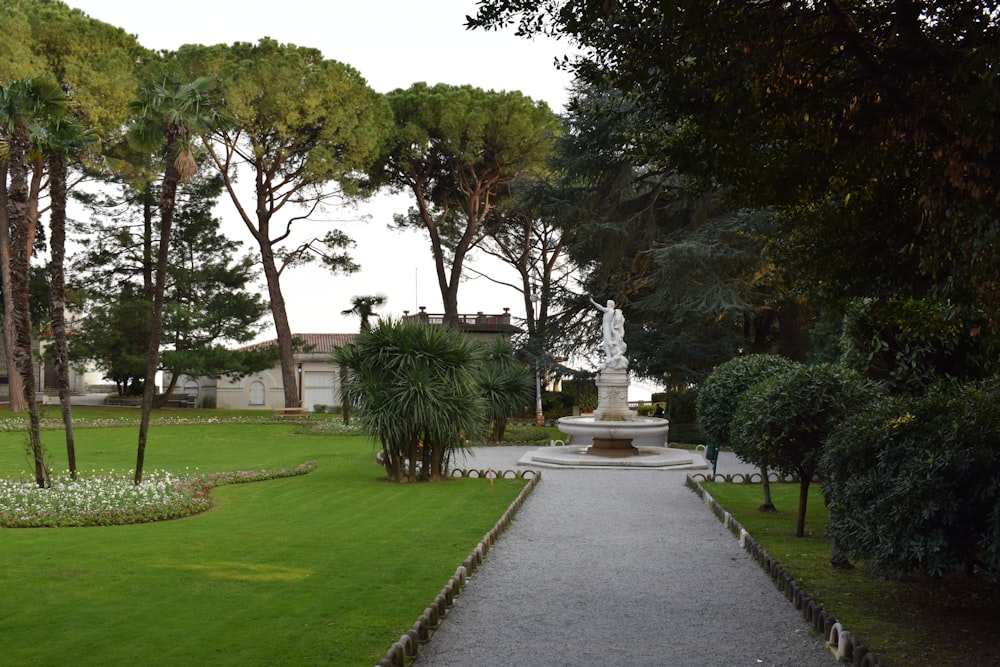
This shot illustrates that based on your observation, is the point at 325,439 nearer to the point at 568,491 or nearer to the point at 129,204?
the point at 568,491

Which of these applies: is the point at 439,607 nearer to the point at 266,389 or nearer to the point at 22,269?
the point at 22,269

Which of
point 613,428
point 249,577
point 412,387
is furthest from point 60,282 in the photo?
point 613,428

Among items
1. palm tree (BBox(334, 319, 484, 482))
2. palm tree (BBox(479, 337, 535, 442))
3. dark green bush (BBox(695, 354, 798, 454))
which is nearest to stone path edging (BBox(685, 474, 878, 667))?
dark green bush (BBox(695, 354, 798, 454))

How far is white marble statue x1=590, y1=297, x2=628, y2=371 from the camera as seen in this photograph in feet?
78.3

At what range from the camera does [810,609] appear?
273 inches

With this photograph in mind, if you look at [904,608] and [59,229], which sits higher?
[59,229]

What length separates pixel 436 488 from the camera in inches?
607

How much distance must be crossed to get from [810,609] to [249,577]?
456 centimetres

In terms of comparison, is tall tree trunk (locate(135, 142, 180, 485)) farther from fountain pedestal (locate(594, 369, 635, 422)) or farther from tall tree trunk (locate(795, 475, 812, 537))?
fountain pedestal (locate(594, 369, 635, 422))

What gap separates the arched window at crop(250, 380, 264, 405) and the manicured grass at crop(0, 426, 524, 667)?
36.6 metres

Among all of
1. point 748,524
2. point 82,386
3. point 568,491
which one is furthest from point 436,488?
point 82,386

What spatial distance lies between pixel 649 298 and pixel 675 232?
251 centimetres

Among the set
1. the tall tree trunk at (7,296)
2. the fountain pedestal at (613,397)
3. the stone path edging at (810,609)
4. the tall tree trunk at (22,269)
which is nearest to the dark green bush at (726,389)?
the stone path edging at (810,609)

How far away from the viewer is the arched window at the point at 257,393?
5112cm
